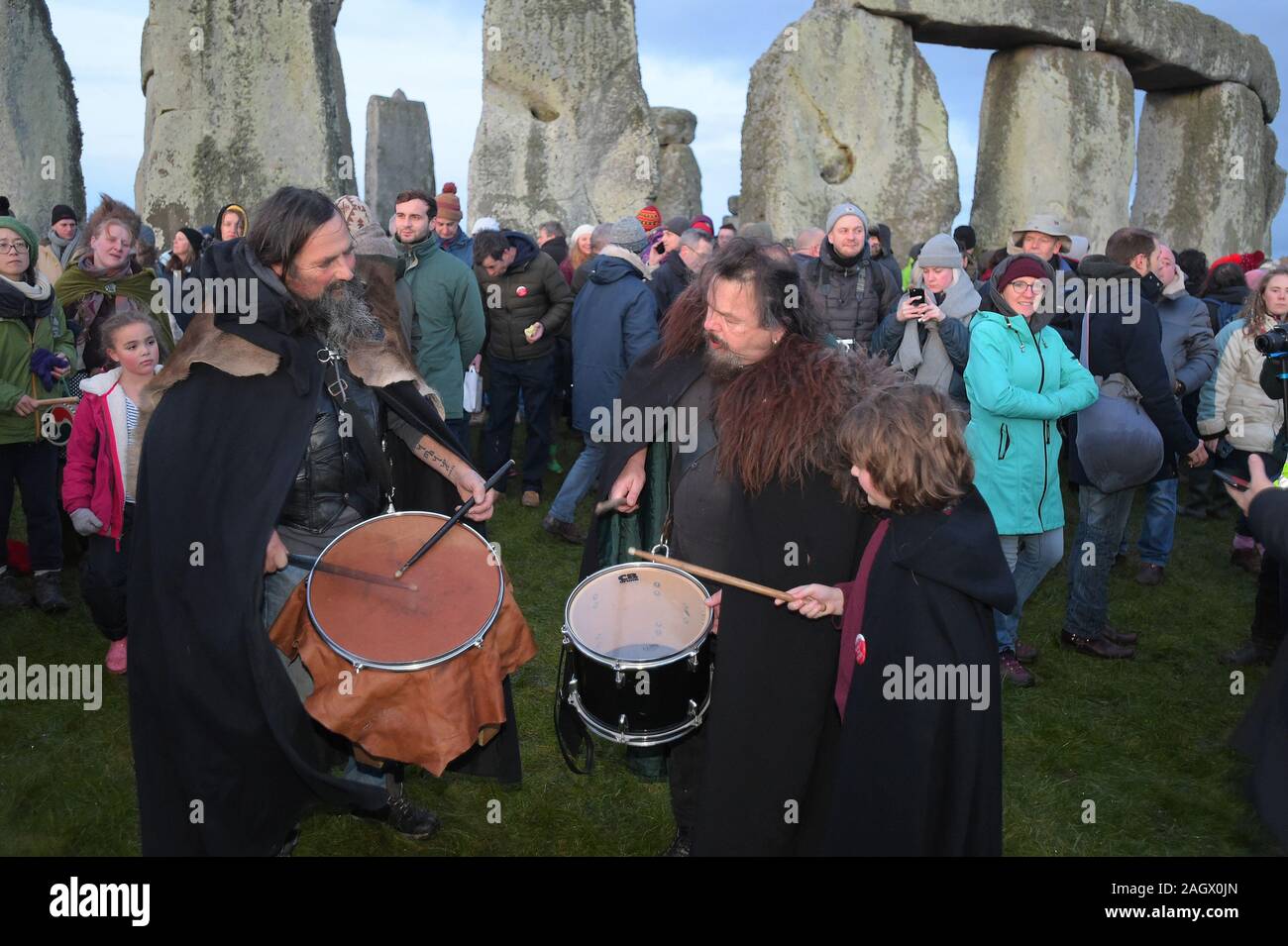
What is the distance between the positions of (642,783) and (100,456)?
2933 mm

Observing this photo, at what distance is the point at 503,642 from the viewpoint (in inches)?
129

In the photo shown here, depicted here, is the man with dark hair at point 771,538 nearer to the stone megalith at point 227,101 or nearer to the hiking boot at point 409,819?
the hiking boot at point 409,819

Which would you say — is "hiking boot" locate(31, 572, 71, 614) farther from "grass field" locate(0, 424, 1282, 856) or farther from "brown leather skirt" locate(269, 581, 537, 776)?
"brown leather skirt" locate(269, 581, 537, 776)

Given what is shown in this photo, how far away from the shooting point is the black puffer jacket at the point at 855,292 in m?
7.27

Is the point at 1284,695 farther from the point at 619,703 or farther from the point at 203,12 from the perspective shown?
the point at 203,12

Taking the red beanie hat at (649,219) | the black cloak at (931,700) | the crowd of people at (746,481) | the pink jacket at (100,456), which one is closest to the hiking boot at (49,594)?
the crowd of people at (746,481)

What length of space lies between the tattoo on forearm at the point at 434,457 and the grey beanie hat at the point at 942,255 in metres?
3.04

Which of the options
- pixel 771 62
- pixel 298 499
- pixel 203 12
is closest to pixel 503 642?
pixel 298 499

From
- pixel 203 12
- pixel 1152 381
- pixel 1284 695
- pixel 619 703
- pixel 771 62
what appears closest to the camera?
pixel 1284 695

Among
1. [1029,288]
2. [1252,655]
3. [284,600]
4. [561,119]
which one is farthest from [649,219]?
[284,600]

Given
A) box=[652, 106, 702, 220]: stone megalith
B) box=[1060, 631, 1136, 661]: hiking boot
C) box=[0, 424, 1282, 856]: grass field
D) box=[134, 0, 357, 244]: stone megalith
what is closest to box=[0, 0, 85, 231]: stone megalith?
box=[134, 0, 357, 244]: stone megalith

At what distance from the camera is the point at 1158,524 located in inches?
285
